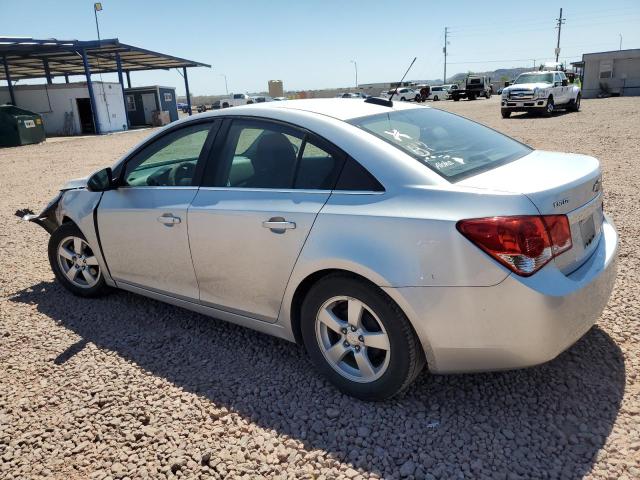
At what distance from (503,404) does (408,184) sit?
1.31m

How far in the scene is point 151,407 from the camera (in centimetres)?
291

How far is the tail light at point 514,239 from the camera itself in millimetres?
2232

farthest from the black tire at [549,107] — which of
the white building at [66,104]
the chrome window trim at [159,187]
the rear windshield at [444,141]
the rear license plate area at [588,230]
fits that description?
the white building at [66,104]

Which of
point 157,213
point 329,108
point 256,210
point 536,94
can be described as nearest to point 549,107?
point 536,94

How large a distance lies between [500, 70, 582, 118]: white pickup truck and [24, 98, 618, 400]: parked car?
21.9 m

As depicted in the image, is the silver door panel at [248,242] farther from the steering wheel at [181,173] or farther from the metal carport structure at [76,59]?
the metal carport structure at [76,59]

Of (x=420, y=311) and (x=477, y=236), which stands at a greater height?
(x=477, y=236)

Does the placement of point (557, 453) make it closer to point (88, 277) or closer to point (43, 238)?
point (88, 277)

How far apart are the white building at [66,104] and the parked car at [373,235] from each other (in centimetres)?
3062

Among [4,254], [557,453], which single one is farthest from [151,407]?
[4,254]

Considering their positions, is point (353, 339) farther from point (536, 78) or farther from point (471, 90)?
point (471, 90)

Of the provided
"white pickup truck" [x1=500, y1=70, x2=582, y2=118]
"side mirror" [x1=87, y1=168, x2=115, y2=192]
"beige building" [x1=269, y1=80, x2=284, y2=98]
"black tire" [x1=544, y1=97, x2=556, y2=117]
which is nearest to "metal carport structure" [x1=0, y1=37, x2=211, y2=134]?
"white pickup truck" [x1=500, y1=70, x2=582, y2=118]

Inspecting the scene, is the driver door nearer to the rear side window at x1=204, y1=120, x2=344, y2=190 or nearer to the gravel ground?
the rear side window at x1=204, y1=120, x2=344, y2=190

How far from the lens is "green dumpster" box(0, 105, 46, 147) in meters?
24.7
